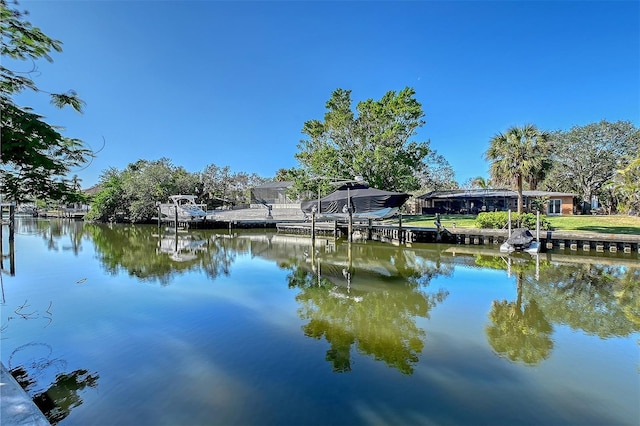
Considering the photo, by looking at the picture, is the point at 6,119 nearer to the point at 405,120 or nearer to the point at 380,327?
the point at 380,327

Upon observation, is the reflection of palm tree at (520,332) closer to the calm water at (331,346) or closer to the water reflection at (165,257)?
the calm water at (331,346)

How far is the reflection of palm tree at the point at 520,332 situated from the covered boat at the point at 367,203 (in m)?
10.2

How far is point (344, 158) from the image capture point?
28062 mm

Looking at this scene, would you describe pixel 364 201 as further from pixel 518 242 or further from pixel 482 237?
pixel 518 242

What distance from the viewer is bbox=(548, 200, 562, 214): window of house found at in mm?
32719

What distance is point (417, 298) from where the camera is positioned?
9.31 metres

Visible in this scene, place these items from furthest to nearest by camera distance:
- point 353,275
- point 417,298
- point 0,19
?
point 353,275, point 417,298, point 0,19

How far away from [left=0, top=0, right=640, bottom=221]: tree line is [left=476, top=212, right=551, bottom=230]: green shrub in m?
2.48

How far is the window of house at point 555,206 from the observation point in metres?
32.7

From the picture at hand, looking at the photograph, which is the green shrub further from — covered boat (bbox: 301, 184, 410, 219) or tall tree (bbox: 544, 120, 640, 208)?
tall tree (bbox: 544, 120, 640, 208)

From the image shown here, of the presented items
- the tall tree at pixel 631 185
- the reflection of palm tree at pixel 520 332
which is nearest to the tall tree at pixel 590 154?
the tall tree at pixel 631 185

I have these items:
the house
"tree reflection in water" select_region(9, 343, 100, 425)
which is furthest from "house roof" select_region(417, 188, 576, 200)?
"tree reflection in water" select_region(9, 343, 100, 425)

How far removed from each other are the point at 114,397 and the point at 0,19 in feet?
15.4

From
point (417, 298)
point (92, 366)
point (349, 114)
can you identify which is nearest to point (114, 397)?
point (92, 366)
